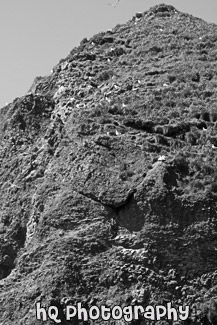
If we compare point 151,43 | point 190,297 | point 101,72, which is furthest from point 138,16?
point 190,297

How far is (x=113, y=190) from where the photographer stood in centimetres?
2277

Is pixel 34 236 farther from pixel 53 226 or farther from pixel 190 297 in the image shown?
pixel 190 297

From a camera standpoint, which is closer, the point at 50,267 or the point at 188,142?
the point at 50,267

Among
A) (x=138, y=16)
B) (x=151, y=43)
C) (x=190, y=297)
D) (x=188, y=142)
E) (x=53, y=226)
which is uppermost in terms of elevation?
(x=138, y=16)

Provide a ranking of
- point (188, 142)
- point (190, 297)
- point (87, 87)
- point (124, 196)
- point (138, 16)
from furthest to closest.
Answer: point (138, 16) < point (87, 87) < point (188, 142) < point (124, 196) < point (190, 297)

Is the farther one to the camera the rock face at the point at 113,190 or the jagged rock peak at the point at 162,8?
the jagged rock peak at the point at 162,8

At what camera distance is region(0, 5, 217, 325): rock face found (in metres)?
20.9

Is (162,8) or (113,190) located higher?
(162,8)

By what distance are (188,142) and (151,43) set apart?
382 inches

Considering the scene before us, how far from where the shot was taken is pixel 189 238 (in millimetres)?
21078

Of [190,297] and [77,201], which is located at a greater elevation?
[77,201]

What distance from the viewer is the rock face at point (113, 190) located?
2092cm

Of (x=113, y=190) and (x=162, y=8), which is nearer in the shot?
(x=113, y=190)

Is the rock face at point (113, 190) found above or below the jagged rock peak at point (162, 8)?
below
